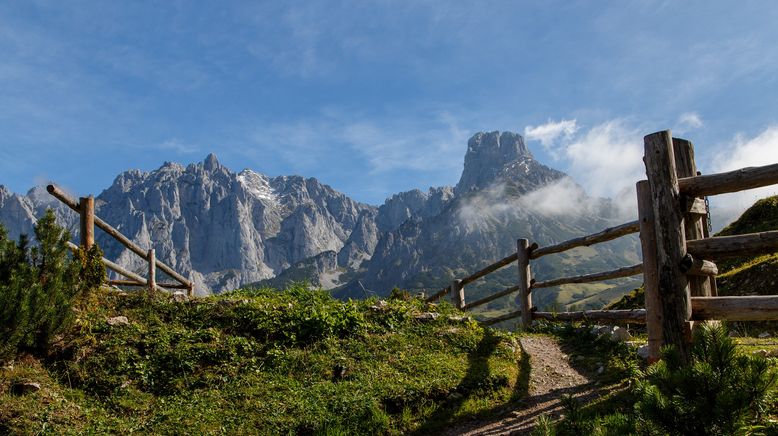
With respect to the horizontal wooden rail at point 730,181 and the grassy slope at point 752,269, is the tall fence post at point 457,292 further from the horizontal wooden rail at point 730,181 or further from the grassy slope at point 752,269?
the horizontal wooden rail at point 730,181

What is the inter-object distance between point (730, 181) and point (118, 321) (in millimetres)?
9939

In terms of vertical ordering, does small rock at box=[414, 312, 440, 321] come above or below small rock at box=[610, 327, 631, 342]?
above

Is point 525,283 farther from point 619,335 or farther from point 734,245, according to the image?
point 734,245

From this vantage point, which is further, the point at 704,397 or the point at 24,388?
the point at 24,388

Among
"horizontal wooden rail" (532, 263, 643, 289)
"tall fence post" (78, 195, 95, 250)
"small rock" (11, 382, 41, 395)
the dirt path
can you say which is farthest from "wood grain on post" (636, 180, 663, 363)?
"tall fence post" (78, 195, 95, 250)

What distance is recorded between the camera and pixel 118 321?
9.19 m

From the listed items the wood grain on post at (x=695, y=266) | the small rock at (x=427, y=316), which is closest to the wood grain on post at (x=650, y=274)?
the wood grain on post at (x=695, y=266)

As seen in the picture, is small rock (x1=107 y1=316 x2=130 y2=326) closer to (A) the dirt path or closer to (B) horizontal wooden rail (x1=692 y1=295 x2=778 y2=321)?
(A) the dirt path

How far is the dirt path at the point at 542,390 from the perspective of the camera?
740 centimetres

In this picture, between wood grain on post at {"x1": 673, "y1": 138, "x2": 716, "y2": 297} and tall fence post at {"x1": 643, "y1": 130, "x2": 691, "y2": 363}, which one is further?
wood grain on post at {"x1": 673, "y1": 138, "x2": 716, "y2": 297}

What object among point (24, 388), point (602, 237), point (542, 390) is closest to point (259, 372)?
point (24, 388)

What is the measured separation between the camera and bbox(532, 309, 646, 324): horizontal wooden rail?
9648 millimetres

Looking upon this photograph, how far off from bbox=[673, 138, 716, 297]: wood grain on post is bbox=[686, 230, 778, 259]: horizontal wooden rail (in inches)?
10.6

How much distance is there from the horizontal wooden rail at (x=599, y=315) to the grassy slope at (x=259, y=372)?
7.37 ft
